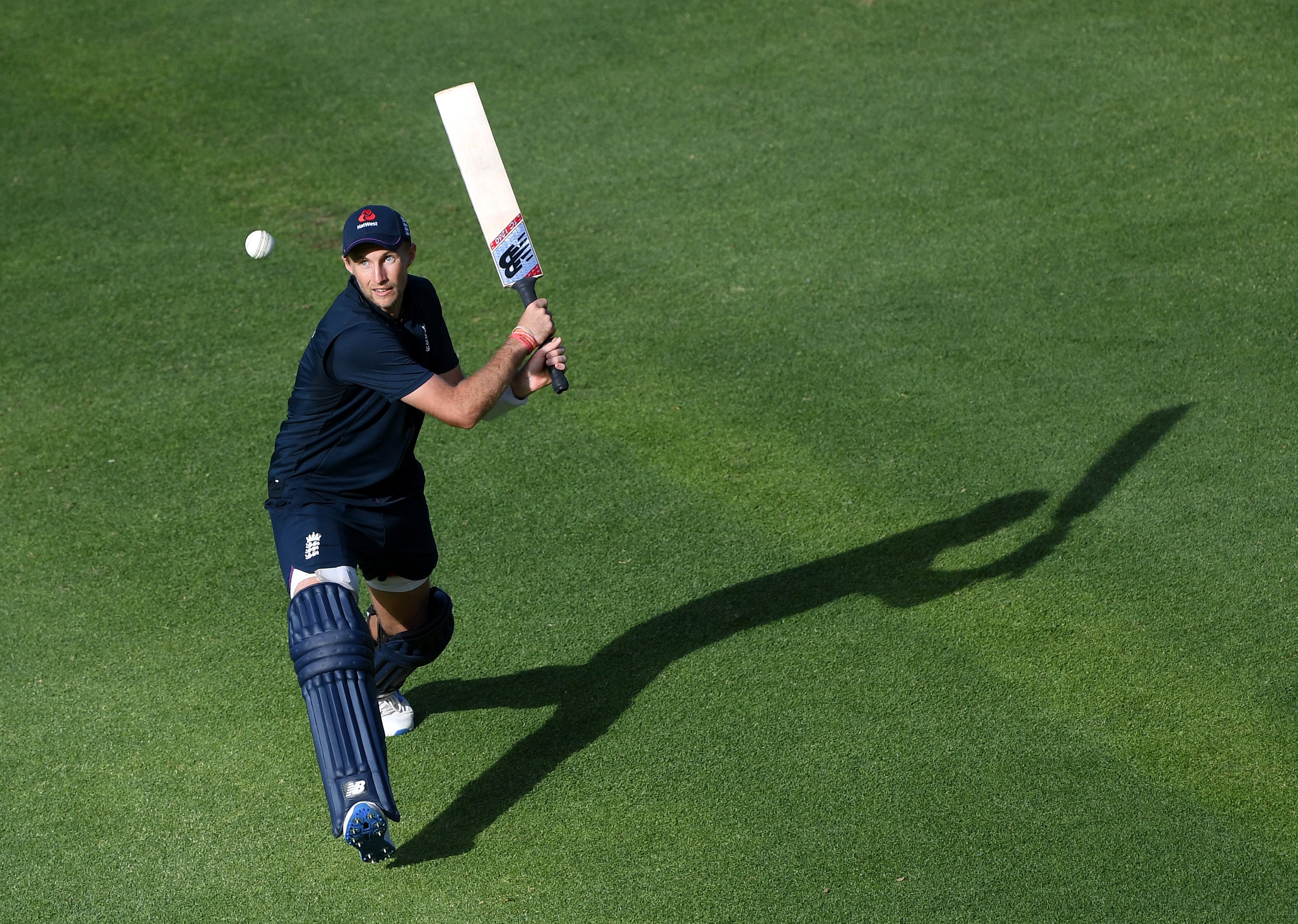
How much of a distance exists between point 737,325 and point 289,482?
13.3ft

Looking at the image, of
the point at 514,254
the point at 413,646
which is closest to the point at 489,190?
the point at 514,254

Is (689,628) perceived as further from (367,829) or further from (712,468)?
(367,829)

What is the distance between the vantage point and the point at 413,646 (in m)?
5.68

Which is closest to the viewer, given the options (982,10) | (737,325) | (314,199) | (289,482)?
(289,482)

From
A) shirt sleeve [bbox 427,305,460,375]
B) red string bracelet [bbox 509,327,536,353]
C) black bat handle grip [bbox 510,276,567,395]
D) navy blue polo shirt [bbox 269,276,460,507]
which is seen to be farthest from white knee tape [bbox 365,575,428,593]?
red string bracelet [bbox 509,327,536,353]

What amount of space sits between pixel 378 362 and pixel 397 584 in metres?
1.09

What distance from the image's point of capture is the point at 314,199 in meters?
10.5

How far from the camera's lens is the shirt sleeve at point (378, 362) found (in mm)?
4898

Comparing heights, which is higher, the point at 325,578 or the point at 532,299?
the point at 532,299

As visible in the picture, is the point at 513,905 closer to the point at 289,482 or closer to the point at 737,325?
the point at 289,482

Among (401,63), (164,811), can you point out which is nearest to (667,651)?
(164,811)

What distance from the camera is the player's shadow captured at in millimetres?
5469

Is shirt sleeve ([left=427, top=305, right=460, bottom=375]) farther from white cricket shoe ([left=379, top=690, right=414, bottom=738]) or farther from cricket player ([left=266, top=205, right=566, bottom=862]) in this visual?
white cricket shoe ([left=379, top=690, right=414, bottom=738])

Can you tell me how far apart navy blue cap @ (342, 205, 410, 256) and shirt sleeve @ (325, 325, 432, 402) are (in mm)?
320
